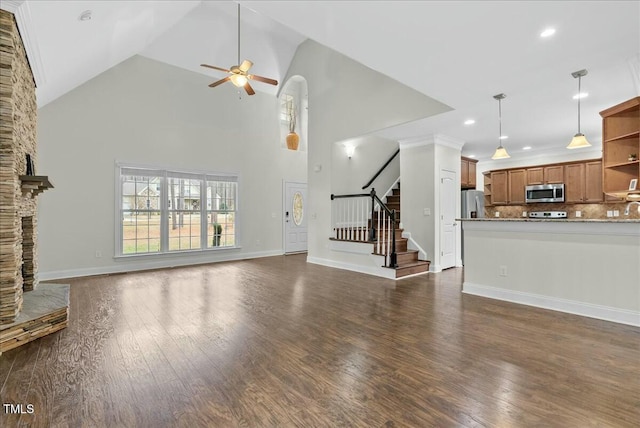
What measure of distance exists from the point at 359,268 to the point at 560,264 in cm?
Result: 325

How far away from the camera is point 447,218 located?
248 inches

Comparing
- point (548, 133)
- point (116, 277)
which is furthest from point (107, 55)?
point (548, 133)

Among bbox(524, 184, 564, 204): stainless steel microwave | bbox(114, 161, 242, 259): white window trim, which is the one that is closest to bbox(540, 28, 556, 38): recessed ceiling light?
bbox(524, 184, 564, 204): stainless steel microwave

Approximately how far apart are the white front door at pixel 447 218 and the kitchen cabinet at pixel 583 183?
2.81 meters

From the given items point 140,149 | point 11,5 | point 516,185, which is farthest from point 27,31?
point 516,185

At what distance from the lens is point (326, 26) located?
104 inches

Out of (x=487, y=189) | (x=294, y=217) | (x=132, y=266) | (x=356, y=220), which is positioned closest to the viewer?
(x=132, y=266)

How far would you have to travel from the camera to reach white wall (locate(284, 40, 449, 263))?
220 inches

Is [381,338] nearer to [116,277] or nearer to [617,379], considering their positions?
A: [617,379]

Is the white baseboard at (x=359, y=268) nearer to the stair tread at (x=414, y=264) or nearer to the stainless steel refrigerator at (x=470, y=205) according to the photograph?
the stair tread at (x=414, y=264)

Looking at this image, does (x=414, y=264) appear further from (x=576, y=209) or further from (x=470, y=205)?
(x=576, y=209)

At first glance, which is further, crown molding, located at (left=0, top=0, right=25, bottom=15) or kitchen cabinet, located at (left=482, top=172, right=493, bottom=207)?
kitchen cabinet, located at (left=482, top=172, right=493, bottom=207)

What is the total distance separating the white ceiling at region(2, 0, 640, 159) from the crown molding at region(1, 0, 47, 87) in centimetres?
1

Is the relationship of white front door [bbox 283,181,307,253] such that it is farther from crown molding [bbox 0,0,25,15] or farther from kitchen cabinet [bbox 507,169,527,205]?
crown molding [bbox 0,0,25,15]
